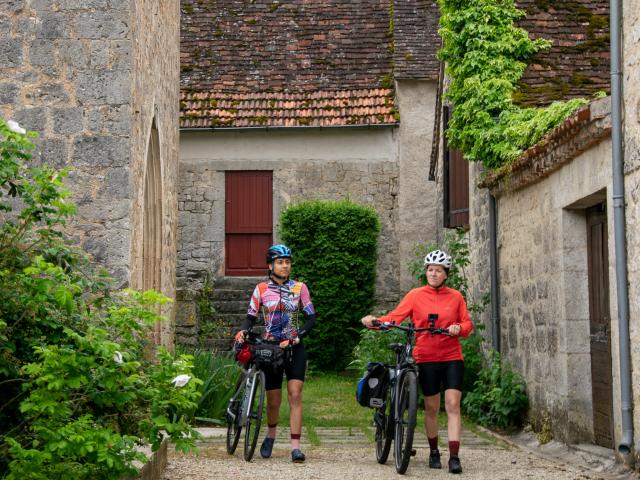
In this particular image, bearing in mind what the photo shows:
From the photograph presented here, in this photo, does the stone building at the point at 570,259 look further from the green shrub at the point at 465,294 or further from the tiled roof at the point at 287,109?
the tiled roof at the point at 287,109

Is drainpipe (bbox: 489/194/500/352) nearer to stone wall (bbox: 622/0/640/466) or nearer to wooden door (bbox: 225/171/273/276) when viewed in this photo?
stone wall (bbox: 622/0/640/466)

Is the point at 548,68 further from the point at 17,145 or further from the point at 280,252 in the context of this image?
the point at 17,145

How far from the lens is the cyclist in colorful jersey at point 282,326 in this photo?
8.52 meters

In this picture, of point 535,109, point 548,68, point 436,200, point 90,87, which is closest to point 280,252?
point 90,87

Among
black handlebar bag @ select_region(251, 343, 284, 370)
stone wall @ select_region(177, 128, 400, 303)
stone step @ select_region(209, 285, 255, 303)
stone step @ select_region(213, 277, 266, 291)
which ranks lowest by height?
→ black handlebar bag @ select_region(251, 343, 284, 370)

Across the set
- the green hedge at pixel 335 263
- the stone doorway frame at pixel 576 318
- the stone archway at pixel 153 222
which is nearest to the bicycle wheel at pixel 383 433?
the stone doorway frame at pixel 576 318

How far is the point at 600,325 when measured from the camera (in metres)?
8.85

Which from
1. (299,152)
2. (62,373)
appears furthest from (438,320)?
(299,152)

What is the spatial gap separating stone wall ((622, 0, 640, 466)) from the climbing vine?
3625 millimetres

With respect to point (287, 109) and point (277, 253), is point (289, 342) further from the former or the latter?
point (287, 109)

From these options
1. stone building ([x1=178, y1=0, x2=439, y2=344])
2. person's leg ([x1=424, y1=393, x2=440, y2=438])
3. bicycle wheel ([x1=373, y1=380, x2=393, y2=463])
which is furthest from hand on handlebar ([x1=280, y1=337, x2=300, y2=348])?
stone building ([x1=178, y1=0, x2=439, y2=344])

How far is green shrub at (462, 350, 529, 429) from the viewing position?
10.7m

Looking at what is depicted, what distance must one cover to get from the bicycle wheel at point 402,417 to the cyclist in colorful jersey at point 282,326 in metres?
0.96

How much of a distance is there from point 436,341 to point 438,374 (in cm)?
26
